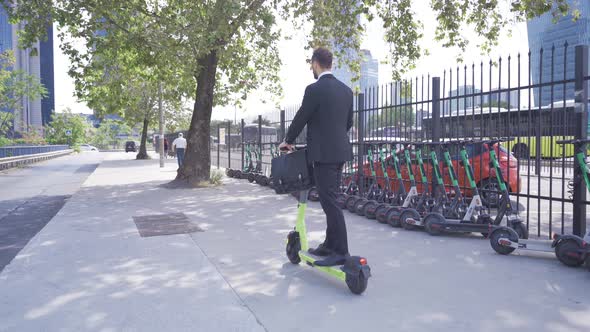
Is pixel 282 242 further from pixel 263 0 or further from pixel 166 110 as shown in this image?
pixel 166 110

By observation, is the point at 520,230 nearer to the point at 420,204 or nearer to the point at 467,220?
the point at 467,220

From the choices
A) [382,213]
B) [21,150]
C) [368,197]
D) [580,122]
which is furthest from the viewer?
[21,150]

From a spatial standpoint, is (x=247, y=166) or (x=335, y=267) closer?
(x=335, y=267)

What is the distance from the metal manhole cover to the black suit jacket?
3478 millimetres

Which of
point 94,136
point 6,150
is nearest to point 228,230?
point 6,150

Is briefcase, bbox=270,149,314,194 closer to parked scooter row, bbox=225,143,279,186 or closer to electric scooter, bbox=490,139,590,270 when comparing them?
electric scooter, bbox=490,139,590,270

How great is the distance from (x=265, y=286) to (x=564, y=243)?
3133 millimetres

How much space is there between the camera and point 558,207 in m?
10.0

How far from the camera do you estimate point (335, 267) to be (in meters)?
4.29

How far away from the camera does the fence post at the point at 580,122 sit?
210 inches

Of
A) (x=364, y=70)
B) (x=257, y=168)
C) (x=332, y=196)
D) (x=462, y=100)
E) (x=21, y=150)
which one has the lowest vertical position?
(x=257, y=168)

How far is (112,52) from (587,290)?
11.6m

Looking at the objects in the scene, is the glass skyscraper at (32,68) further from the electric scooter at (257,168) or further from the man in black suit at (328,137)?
the man in black suit at (328,137)

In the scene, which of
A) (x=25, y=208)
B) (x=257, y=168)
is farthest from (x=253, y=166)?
(x=25, y=208)
